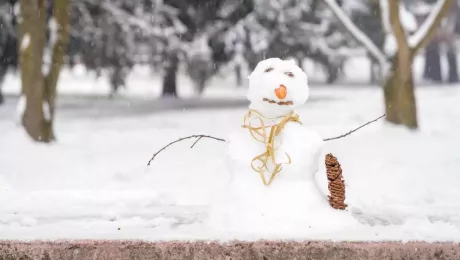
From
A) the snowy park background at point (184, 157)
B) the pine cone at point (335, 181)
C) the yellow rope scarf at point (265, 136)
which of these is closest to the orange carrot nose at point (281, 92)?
the yellow rope scarf at point (265, 136)

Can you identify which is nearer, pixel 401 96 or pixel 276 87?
pixel 276 87

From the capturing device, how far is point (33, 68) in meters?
9.58

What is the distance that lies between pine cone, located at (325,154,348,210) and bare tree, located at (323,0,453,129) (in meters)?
6.55

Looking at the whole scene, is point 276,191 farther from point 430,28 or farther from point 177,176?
point 430,28

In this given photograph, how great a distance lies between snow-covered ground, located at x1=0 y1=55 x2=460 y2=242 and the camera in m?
4.52

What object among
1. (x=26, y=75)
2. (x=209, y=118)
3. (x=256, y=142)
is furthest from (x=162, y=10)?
(x=256, y=142)

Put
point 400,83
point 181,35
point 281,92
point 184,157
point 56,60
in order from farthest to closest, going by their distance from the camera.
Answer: point 181,35 < point 400,83 < point 56,60 < point 184,157 < point 281,92

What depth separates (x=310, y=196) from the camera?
4.26 meters

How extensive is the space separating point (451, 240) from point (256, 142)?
1.34 metres

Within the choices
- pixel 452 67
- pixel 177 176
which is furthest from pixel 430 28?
pixel 452 67

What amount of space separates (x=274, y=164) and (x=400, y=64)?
6.80 meters

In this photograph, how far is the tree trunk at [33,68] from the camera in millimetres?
9586

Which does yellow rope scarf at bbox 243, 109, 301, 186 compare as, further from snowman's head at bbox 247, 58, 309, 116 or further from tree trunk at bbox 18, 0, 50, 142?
Answer: tree trunk at bbox 18, 0, 50, 142

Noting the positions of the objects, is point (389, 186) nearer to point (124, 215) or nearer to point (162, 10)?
point (124, 215)
